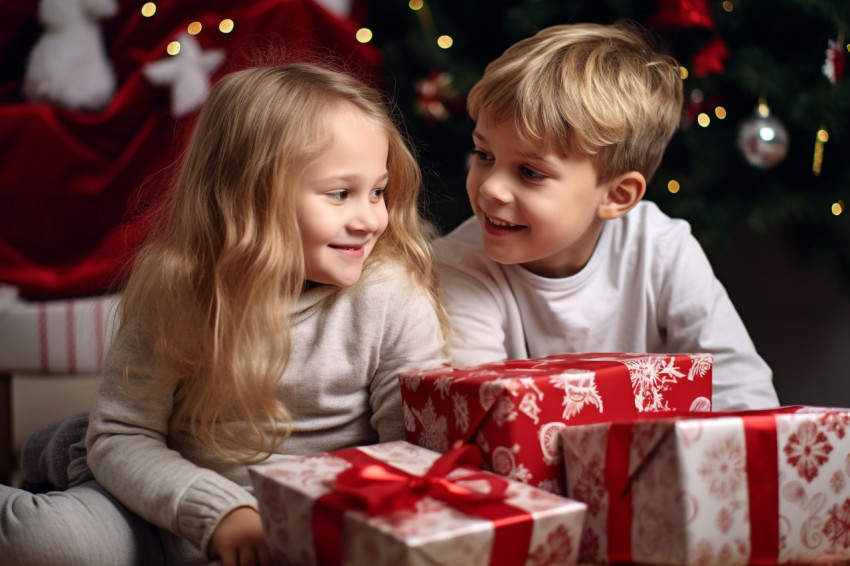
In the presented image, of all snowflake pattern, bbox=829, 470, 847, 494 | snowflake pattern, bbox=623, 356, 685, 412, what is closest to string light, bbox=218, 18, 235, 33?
snowflake pattern, bbox=623, 356, 685, 412

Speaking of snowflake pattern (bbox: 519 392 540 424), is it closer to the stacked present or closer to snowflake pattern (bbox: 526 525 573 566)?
the stacked present

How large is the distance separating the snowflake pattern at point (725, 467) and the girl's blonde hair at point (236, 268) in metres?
0.49

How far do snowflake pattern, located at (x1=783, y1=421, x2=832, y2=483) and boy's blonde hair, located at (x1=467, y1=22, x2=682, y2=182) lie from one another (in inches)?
19.9

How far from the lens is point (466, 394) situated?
941 millimetres

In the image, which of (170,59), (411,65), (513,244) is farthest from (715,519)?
(170,59)

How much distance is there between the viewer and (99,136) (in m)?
1.90

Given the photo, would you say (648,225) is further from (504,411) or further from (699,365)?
(504,411)

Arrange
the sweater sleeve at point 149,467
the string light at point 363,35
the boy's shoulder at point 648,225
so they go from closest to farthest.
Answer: the sweater sleeve at point 149,467 → the boy's shoulder at point 648,225 → the string light at point 363,35

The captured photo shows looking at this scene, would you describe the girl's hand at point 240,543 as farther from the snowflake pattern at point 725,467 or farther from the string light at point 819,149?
the string light at point 819,149

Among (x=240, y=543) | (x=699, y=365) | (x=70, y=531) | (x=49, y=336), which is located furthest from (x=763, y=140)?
(x=49, y=336)

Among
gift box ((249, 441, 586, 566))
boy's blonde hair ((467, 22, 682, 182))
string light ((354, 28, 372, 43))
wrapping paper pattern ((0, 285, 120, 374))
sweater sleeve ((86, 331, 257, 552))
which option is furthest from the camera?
string light ((354, 28, 372, 43))

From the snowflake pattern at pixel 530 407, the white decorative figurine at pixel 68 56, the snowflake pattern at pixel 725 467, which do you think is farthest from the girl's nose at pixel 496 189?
the white decorative figurine at pixel 68 56

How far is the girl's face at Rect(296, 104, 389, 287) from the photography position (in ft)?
3.52

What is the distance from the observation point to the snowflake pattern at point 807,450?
0.88 meters
